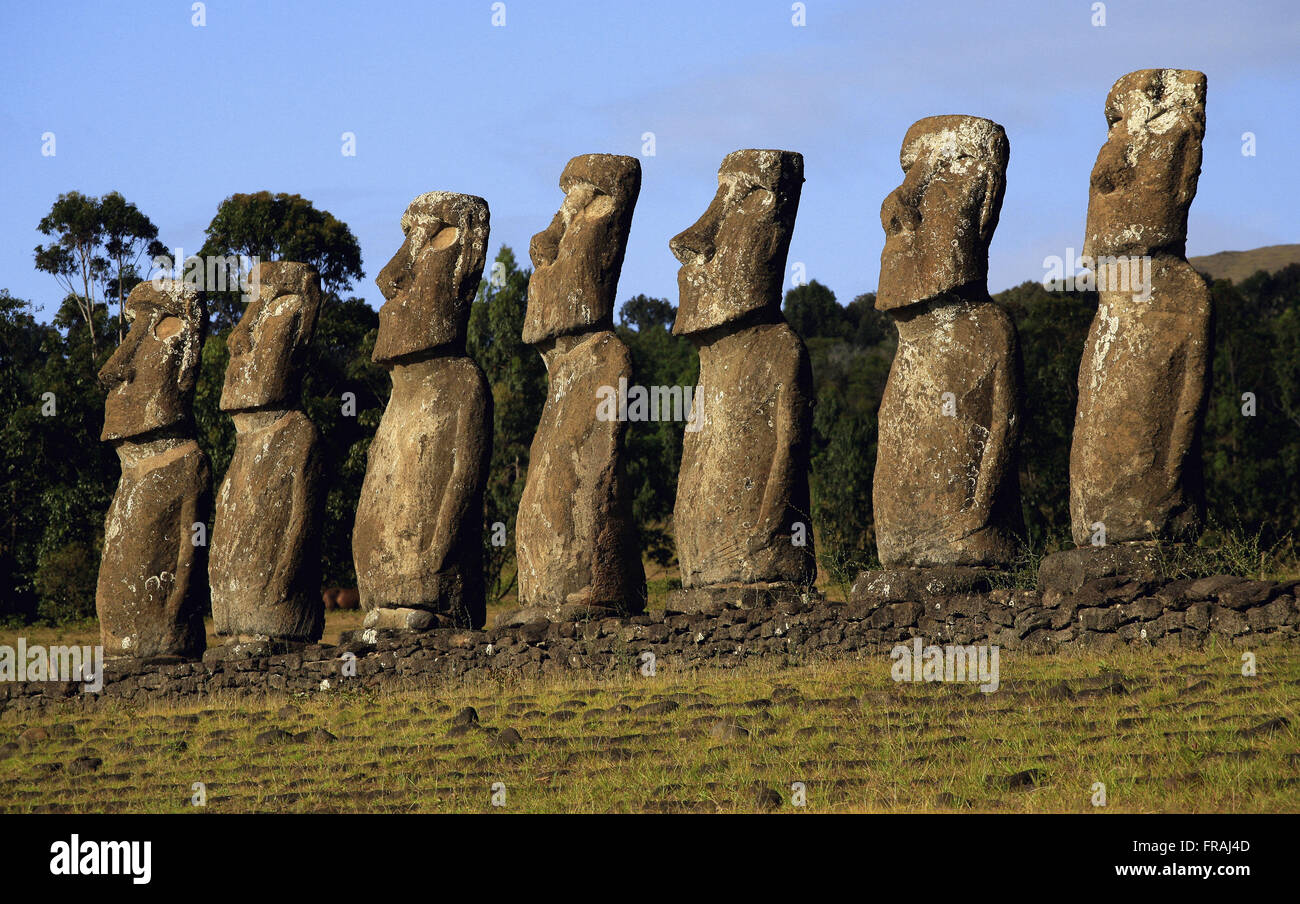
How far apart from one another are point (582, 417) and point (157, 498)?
4497mm

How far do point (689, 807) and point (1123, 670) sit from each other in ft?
11.5

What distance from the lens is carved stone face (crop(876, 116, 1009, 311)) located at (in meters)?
13.0

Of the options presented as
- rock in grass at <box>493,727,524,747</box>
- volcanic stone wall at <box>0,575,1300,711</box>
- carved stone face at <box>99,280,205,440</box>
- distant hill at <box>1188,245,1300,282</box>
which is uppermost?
distant hill at <box>1188,245,1300,282</box>

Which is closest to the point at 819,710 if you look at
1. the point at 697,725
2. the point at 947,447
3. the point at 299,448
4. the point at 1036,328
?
the point at 697,725

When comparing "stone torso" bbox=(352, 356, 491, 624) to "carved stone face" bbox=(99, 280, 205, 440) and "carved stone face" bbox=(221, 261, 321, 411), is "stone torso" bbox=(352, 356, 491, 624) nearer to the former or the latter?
"carved stone face" bbox=(221, 261, 321, 411)

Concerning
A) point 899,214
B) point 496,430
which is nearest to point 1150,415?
point 899,214

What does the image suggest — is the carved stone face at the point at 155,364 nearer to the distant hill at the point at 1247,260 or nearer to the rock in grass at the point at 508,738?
the rock in grass at the point at 508,738

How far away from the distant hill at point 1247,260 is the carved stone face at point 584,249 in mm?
74678

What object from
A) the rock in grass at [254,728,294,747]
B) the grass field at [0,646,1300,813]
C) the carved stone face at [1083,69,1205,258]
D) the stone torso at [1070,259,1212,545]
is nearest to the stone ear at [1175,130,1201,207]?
the carved stone face at [1083,69,1205,258]

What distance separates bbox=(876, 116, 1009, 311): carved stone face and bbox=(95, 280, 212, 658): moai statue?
7133mm

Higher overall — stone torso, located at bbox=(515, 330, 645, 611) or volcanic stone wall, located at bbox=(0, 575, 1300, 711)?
stone torso, located at bbox=(515, 330, 645, 611)

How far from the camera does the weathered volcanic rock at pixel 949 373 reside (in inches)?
503

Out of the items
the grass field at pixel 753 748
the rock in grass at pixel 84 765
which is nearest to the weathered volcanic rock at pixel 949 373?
the grass field at pixel 753 748

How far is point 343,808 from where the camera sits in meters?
9.77
